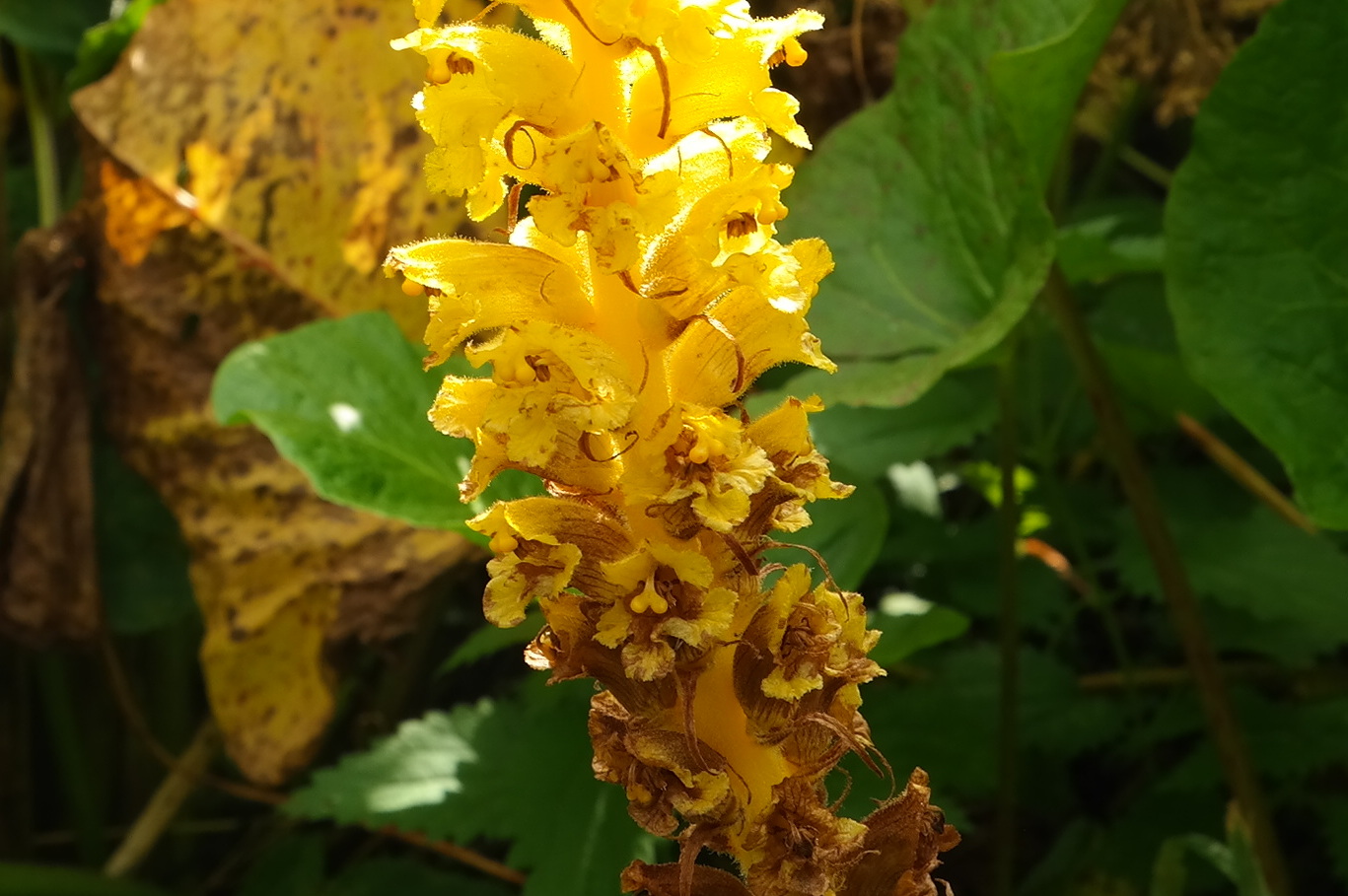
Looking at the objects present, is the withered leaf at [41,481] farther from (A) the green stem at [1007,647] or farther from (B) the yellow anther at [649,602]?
(B) the yellow anther at [649,602]

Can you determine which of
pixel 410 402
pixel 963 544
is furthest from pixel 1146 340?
pixel 410 402

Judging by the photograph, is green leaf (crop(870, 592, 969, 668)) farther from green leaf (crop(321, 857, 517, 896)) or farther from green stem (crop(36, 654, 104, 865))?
green stem (crop(36, 654, 104, 865))

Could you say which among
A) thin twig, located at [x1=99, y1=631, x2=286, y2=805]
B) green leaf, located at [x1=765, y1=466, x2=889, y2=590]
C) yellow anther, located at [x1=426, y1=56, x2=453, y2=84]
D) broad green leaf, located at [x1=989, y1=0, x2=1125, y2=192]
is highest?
yellow anther, located at [x1=426, y1=56, x2=453, y2=84]

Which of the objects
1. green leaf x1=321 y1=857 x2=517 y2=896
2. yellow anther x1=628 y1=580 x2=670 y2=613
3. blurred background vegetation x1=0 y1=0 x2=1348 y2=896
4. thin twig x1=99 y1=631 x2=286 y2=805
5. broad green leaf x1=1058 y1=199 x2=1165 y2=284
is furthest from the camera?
thin twig x1=99 y1=631 x2=286 y2=805

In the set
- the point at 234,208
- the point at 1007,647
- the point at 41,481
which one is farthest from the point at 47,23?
the point at 1007,647

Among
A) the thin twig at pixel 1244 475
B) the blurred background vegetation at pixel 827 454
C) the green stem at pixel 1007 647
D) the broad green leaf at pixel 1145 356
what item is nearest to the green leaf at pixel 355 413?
the blurred background vegetation at pixel 827 454

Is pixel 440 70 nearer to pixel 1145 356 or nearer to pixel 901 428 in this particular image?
pixel 901 428

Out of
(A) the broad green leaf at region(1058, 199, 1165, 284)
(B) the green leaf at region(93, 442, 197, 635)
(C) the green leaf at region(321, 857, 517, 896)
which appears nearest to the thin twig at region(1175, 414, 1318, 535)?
(A) the broad green leaf at region(1058, 199, 1165, 284)
